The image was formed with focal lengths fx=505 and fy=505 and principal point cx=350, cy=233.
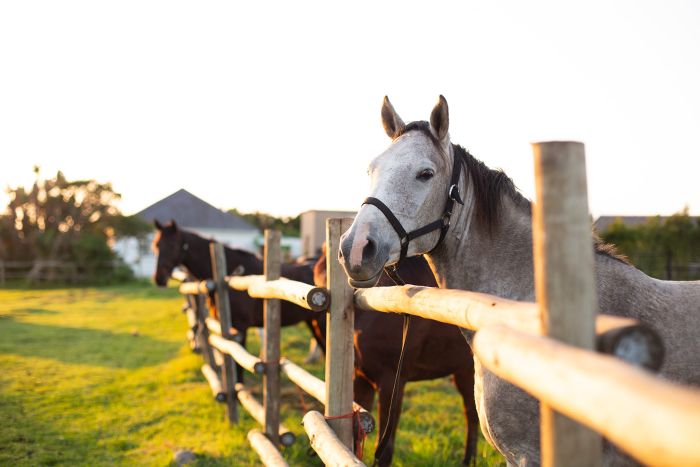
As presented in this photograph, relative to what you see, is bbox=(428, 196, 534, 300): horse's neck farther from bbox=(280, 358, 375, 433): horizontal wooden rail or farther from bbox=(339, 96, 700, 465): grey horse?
bbox=(280, 358, 375, 433): horizontal wooden rail

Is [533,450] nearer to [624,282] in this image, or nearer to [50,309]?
[624,282]

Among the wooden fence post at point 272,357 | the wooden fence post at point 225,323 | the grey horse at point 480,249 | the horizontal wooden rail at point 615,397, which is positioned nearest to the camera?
the horizontal wooden rail at point 615,397

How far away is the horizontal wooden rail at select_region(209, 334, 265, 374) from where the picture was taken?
414 cm

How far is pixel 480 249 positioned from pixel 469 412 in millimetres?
2502

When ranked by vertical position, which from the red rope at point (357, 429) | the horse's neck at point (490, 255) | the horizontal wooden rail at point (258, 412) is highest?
the horse's neck at point (490, 255)

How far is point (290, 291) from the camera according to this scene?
10.8 ft

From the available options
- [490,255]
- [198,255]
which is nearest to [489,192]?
[490,255]

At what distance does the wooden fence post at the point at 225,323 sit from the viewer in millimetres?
5520

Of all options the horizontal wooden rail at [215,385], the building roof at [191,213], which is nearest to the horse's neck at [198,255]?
the horizontal wooden rail at [215,385]

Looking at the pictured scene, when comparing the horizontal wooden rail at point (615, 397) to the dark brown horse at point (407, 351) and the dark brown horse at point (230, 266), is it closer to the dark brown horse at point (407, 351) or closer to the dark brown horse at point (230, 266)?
the dark brown horse at point (407, 351)

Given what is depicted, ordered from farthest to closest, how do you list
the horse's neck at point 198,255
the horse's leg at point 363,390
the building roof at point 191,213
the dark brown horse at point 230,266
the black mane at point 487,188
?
the building roof at point 191,213
the horse's neck at point 198,255
the dark brown horse at point 230,266
the horse's leg at point 363,390
the black mane at point 487,188

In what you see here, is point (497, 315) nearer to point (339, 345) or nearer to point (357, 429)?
point (339, 345)

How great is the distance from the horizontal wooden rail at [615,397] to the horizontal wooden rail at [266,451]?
8.85ft

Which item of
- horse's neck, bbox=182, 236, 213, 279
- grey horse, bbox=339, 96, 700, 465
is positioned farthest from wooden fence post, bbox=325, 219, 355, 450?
horse's neck, bbox=182, 236, 213, 279
